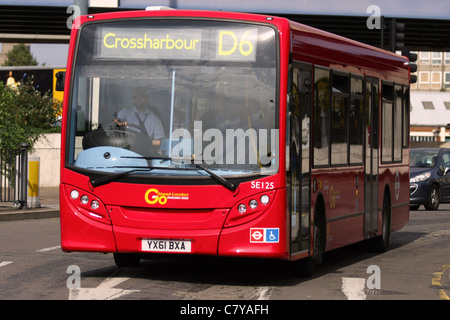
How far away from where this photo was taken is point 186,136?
10789 mm

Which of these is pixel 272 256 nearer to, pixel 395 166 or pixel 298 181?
pixel 298 181

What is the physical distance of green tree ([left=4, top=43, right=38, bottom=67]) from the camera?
109644 mm

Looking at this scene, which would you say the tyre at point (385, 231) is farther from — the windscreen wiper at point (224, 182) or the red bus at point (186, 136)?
the windscreen wiper at point (224, 182)

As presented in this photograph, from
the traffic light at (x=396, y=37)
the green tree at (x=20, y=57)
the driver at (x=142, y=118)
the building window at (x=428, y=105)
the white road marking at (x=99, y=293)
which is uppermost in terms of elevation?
the green tree at (x=20, y=57)

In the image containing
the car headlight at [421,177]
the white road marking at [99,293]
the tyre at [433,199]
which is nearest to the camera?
the white road marking at [99,293]

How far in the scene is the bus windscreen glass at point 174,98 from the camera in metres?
10.7

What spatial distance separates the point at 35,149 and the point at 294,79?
945 inches

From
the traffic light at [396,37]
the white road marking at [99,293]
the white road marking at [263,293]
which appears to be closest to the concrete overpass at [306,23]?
the traffic light at [396,37]

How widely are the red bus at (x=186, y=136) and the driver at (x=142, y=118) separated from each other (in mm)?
10

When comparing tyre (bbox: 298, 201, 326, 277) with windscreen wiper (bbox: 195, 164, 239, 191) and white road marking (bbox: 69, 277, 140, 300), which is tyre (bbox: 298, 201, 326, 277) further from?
white road marking (bbox: 69, 277, 140, 300)

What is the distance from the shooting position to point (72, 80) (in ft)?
36.7

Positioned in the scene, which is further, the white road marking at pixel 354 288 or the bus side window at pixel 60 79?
the bus side window at pixel 60 79
